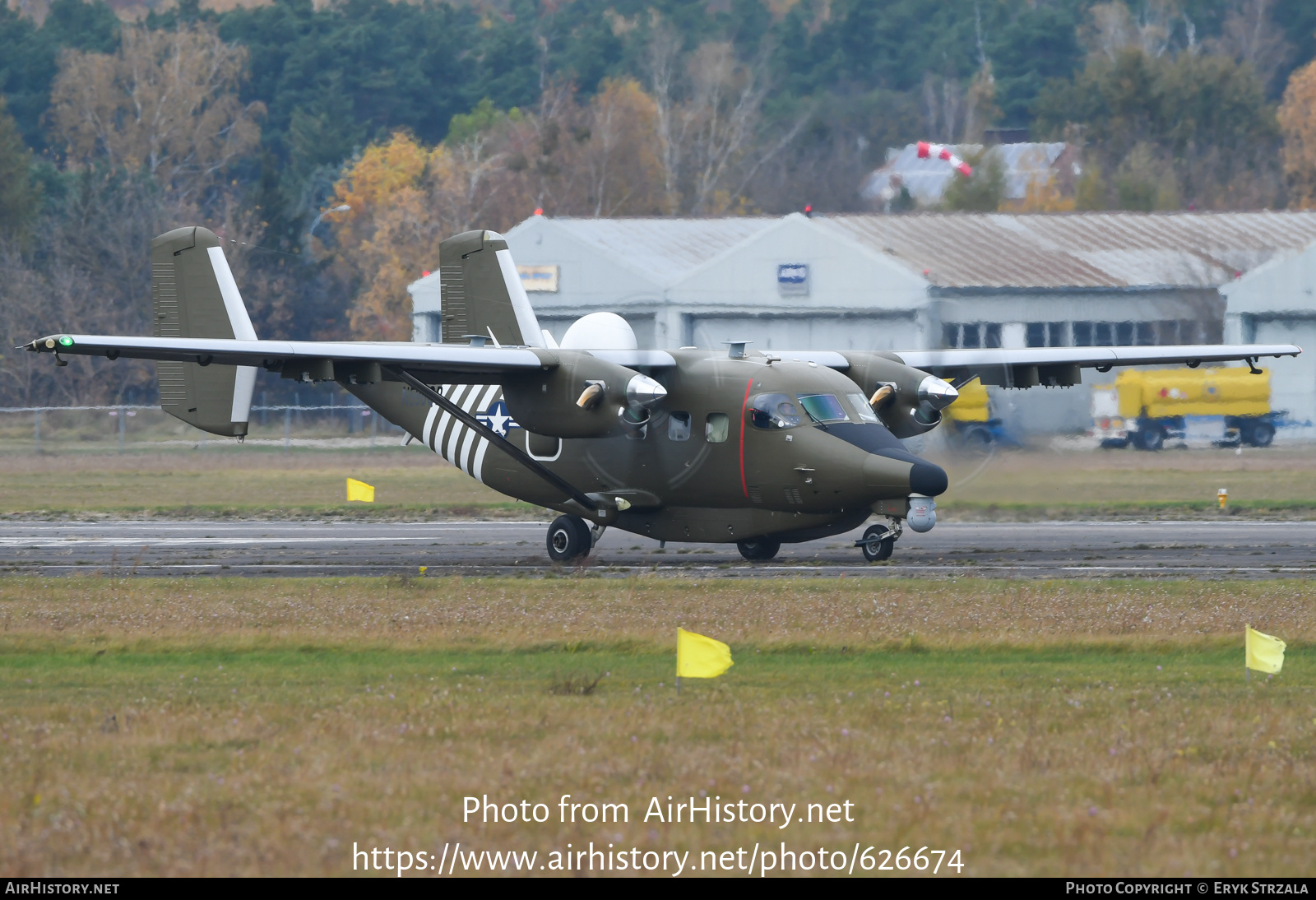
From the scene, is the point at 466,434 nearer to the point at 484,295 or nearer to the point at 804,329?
the point at 484,295

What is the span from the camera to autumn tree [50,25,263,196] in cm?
10175

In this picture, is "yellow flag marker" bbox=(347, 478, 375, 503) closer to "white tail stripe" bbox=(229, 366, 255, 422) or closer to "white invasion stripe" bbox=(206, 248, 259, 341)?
"white invasion stripe" bbox=(206, 248, 259, 341)

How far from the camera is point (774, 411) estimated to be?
24.2 meters

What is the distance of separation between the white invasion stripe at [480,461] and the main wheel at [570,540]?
1.76m

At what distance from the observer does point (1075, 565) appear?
24562 millimetres

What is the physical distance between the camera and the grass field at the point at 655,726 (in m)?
9.23

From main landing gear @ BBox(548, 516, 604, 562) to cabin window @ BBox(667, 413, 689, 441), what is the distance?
7.43 feet

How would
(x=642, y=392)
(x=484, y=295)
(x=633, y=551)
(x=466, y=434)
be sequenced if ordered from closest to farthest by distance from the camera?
(x=642, y=392)
(x=466, y=434)
(x=633, y=551)
(x=484, y=295)

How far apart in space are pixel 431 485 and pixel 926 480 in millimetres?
23837

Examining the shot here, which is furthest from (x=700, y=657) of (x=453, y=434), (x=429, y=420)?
(x=429, y=420)

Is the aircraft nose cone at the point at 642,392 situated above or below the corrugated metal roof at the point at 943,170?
below

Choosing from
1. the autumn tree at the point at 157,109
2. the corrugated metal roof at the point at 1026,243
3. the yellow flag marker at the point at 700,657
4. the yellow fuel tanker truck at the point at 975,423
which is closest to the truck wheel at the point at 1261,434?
the corrugated metal roof at the point at 1026,243

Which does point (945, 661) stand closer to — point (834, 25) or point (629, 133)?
point (629, 133)

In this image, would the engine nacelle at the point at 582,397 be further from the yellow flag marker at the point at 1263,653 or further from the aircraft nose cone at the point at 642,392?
the yellow flag marker at the point at 1263,653
